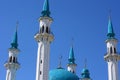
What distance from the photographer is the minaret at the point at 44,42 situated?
1403 inches

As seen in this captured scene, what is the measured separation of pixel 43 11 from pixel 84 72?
16115 millimetres

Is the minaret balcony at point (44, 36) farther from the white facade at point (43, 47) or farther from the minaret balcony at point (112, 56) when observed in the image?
the minaret balcony at point (112, 56)

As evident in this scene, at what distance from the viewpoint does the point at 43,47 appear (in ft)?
122

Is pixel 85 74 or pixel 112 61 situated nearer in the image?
pixel 112 61

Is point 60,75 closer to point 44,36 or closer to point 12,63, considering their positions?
point 44,36

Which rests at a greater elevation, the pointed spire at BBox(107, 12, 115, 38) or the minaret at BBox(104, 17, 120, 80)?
the pointed spire at BBox(107, 12, 115, 38)

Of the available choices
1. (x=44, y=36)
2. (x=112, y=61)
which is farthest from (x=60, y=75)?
(x=112, y=61)

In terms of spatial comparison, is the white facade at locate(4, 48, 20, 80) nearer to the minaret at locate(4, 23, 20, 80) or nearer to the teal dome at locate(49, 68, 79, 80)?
the minaret at locate(4, 23, 20, 80)

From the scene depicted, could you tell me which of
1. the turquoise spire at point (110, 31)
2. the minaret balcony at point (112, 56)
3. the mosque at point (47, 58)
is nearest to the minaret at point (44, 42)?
the mosque at point (47, 58)

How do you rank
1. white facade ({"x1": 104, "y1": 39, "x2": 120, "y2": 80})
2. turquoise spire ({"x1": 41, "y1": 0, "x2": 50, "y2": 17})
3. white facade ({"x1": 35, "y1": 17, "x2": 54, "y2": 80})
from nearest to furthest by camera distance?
white facade ({"x1": 35, "y1": 17, "x2": 54, "y2": 80}) < turquoise spire ({"x1": 41, "y1": 0, "x2": 50, "y2": 17}) < white facade ({"x1": 104, "y1": 39, "x2": 120, "y2": 80})

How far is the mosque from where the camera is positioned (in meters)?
36.2

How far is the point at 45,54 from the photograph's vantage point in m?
36.7

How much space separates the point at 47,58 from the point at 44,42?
210cm

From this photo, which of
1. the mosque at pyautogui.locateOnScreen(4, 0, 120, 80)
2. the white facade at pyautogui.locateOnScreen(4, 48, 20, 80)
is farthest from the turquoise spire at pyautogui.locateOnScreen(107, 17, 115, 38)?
the white facade at pyautogui.locateOnScreen(4, 48, 20, 80)
